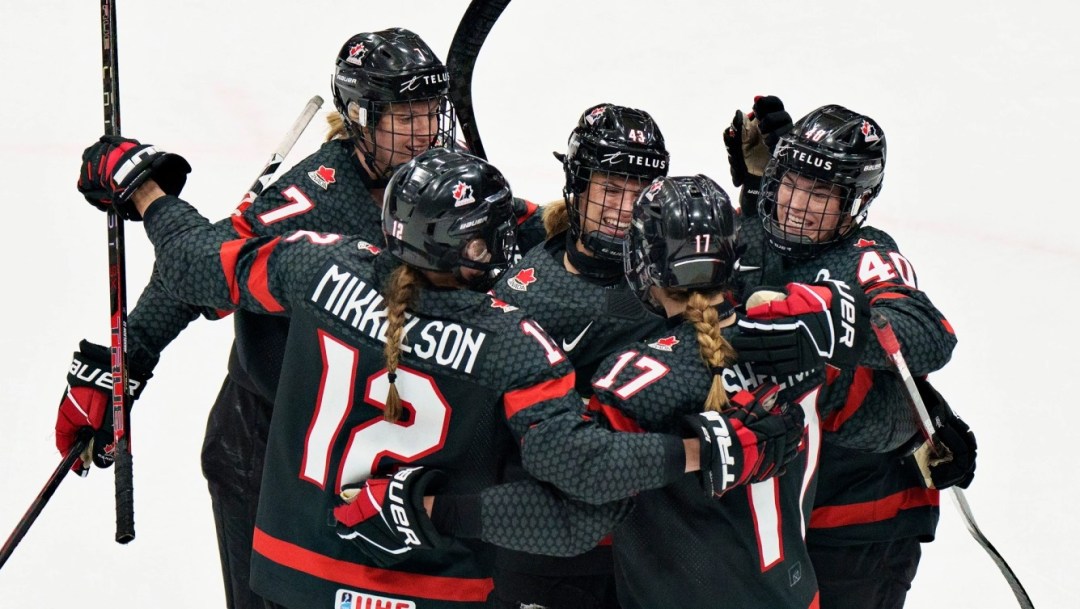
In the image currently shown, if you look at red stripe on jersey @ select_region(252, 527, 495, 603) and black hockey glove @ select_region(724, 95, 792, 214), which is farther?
black hockey glove @ select_region(724, 95, 792, 214)

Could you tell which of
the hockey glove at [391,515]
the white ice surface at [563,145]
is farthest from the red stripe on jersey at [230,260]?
the white ice surface at [563,145]

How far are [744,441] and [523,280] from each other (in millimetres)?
917

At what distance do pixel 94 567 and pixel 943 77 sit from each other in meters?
4.47

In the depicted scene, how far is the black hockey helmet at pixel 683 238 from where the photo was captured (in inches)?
101

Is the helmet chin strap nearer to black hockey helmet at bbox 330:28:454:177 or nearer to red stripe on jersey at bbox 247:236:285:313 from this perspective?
black hockey helmet at bbox 330:28:454:177

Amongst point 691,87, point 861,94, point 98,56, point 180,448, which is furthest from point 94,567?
point 861,94

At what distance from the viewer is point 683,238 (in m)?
2.56

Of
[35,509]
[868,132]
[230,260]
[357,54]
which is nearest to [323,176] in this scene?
[357,54]

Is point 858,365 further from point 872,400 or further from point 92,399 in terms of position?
point 92,399

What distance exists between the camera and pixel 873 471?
3312 mm

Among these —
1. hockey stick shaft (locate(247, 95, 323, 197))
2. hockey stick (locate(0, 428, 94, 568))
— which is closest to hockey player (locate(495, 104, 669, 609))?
hockey stick shaft (locate(247, 95, 323, 197))

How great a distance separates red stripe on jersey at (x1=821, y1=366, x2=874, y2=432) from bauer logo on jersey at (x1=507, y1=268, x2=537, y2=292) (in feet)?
2.35

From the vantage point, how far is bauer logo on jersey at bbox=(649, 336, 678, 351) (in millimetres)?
2566

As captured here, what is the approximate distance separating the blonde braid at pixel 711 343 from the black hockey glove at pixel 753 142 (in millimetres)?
1216
